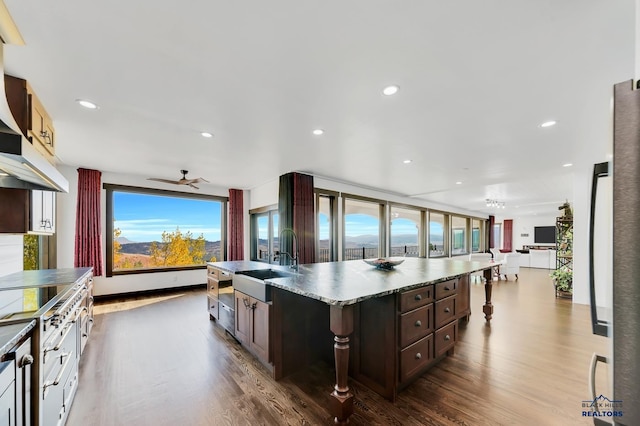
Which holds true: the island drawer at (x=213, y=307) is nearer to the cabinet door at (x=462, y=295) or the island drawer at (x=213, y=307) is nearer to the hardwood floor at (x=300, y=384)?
the hardwood floor at (x=300, y=384)

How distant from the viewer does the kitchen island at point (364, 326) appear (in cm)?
Answer: 177

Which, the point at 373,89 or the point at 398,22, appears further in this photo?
the point at 373,89

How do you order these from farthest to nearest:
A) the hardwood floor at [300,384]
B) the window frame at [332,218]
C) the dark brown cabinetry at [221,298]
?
the window frame at [332,218] → the dark brown cabinetry at [221,298] → the hardwood floor at [300,384]

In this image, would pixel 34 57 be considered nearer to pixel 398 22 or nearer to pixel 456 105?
pixel 398 22

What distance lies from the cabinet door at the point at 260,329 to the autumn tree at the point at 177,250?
14.2 ft

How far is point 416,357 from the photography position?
7.19 feet

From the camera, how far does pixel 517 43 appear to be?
154 centimetres

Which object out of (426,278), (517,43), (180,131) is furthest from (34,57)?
(426,278)

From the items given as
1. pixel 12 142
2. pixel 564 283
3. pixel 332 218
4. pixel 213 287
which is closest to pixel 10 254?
pixel 213 287

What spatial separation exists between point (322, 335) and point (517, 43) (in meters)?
2.77

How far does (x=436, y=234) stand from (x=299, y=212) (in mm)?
6488

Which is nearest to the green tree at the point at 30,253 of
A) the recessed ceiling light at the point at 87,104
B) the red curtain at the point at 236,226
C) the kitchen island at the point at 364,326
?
the recessed ceiling light at the point at 87,104

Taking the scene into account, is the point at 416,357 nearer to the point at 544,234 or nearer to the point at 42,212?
the point at 42,212

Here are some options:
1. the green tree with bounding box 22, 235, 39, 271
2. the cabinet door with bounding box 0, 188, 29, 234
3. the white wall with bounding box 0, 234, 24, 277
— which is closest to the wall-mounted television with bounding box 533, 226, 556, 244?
the cabinet door with bounding box 0, 188, 29, 234
